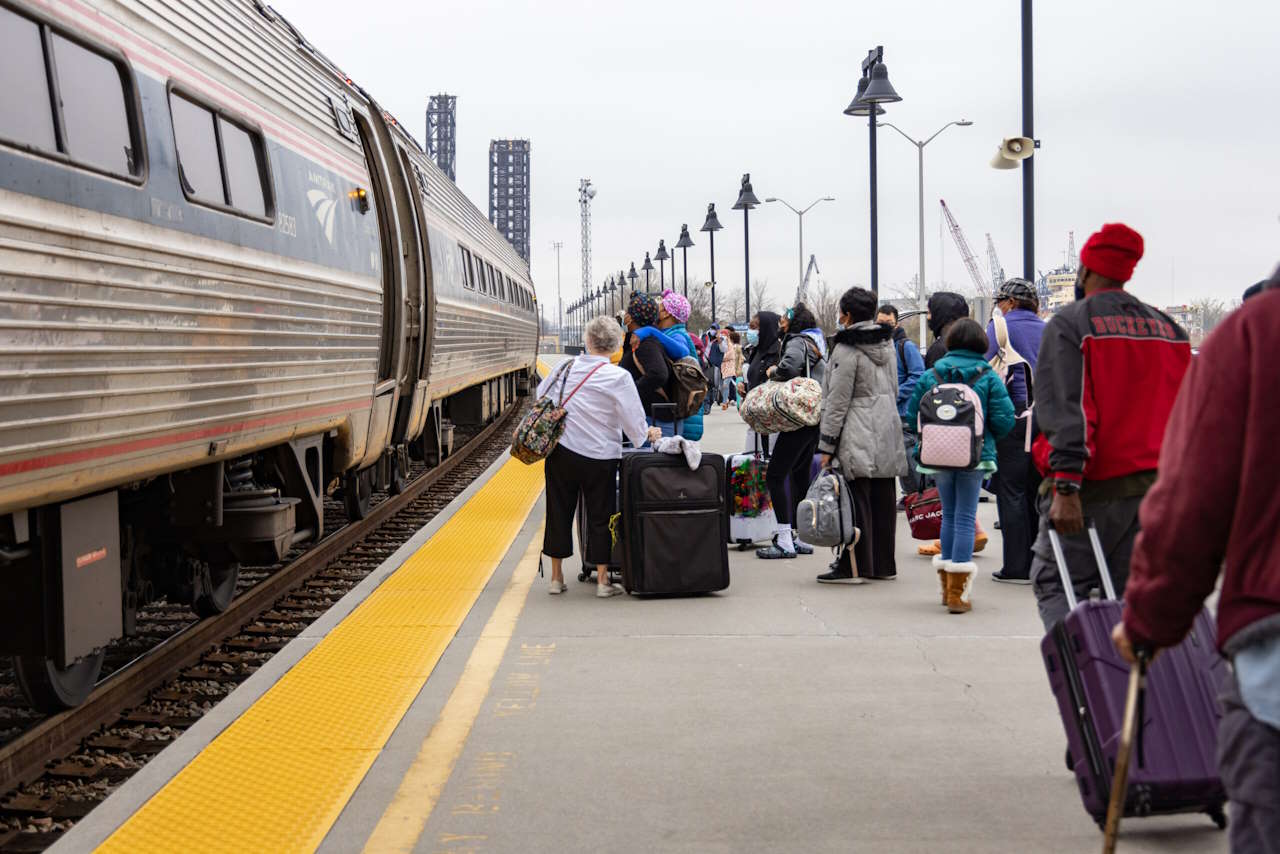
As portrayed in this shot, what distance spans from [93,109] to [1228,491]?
14.5ft

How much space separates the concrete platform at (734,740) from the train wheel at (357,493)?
4129 mm

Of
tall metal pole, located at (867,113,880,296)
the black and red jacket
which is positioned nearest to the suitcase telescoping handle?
the black and red jacket

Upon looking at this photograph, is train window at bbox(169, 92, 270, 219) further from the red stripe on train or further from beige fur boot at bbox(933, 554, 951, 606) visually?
beige fur boot at bbox(933, 554, 951, 606)

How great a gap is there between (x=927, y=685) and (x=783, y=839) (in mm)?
2091

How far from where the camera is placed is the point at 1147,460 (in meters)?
4.77

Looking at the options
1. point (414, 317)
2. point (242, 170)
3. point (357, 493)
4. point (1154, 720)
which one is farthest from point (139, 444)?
point (414, 317)

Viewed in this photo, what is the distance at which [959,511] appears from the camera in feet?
26.5

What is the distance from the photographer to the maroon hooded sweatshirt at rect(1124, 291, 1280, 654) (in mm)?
2361

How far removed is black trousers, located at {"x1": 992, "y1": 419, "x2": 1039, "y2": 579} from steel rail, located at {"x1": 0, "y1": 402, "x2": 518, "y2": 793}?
4.55 metres

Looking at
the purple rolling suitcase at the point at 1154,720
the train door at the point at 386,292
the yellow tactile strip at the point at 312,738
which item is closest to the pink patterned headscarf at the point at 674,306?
the yellow tactile strip at the point at 312,738

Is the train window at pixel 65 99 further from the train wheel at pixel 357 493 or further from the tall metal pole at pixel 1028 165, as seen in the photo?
the tall metal pole at pixel 1028 165

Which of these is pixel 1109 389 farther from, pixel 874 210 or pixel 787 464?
pixel 874 210

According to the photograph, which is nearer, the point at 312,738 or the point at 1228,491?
the point at 1228,491

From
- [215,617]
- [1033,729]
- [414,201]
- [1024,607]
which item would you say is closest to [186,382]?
[215,617]
